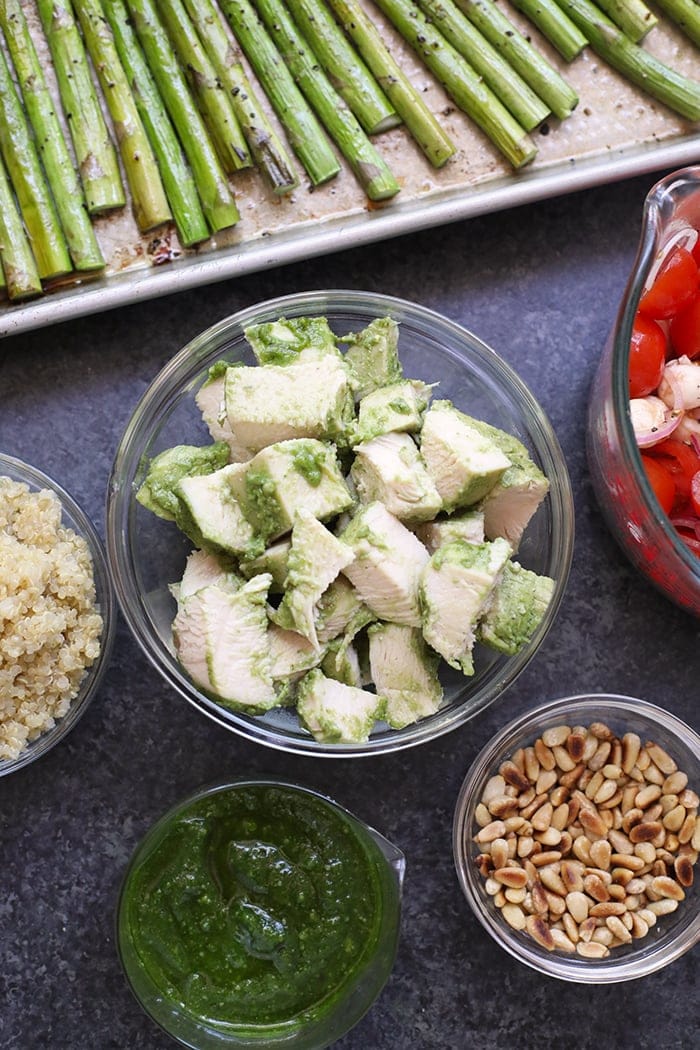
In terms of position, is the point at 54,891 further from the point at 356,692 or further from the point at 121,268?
the point at 121,268

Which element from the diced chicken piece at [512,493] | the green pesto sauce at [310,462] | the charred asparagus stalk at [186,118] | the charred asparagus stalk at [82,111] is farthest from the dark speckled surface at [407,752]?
the green pesto sauce at [310,462]

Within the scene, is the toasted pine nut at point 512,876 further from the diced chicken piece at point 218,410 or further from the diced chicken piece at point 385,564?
the diced chicken piece at point 218,410

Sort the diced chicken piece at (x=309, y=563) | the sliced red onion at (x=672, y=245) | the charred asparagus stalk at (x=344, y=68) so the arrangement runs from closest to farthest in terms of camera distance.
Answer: the diced chicken piece at (x=309, y=563)
the sliced red onion at (x=672, y=245)
the charred asparagus stalk at (x=344, y=68)

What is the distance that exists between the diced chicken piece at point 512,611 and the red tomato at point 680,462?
1.38ft

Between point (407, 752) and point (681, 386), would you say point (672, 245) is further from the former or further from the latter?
point (407, 752)

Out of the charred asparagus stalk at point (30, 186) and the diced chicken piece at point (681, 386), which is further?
the charred asparagus stalk at point (30, 186)

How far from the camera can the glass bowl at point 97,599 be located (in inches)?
95.6

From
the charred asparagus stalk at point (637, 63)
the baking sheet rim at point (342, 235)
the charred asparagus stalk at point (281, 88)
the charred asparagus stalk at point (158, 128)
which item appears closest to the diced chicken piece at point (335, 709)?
the baking sheet rim at point (342, 235)

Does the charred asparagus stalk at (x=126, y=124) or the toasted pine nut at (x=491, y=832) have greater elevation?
the charred asparagus stalk at (x=126, y=124)

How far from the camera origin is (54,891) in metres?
2.60

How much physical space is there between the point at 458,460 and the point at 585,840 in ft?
3.49

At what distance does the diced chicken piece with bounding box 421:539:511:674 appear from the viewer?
80.9 inches

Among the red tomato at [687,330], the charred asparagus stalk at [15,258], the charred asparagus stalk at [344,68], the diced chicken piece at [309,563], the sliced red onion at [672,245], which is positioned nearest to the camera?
the diced chicken piece at [309,563]

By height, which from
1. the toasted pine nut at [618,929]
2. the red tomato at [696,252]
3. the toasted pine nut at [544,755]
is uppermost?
the red tomato at [696,252]
